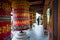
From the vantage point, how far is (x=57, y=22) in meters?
2.23

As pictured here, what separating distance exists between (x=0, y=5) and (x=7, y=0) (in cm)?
22

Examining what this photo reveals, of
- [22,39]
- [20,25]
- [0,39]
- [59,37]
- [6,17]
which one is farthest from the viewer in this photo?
[22,39]

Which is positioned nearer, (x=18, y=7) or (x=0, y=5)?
(x=0, y=5)

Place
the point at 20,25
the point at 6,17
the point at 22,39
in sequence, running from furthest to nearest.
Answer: the point at 22,39
the point at 20,25
the point at 6,17

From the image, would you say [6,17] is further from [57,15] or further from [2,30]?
[57,15]

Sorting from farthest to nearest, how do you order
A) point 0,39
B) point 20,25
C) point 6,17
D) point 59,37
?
point 20,25 → point 59,37 → point 6,17 → point 0,39

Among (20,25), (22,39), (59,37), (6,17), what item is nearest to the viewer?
(6,17)

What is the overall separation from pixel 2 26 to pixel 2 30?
0.18 feet

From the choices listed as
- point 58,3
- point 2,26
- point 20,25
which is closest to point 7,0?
point 2,26

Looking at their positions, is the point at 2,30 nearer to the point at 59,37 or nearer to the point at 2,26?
the point at 2,26

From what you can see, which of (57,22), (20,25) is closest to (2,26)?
(57,22)

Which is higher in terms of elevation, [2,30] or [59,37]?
[2,30]

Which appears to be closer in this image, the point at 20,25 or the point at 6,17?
the point at 6,17

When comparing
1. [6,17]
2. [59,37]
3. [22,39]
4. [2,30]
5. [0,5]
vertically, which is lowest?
[22,39]
